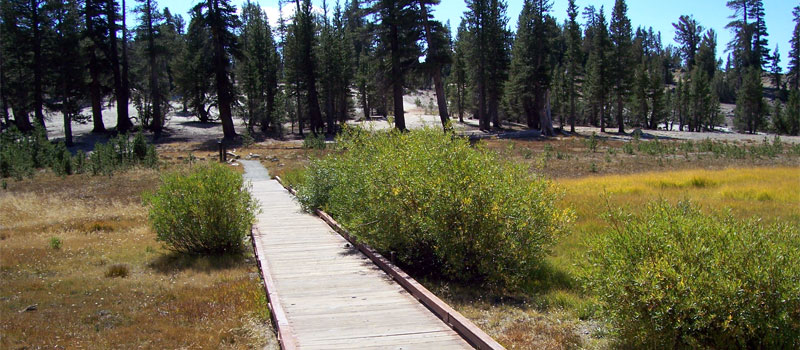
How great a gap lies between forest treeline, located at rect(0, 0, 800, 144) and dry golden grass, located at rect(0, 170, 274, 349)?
700 inches

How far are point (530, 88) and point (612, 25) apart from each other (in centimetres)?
1548

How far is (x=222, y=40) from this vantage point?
40219 millimetres

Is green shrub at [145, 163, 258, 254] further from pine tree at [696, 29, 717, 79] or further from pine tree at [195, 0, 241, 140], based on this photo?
pine tree at [696, 29, 717, 79]

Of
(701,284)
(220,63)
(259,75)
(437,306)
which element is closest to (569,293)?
(437,306)

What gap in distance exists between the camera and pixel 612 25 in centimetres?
5919

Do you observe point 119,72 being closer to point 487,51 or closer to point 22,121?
point 22,121

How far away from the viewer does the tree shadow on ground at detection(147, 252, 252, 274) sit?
31.2 feet

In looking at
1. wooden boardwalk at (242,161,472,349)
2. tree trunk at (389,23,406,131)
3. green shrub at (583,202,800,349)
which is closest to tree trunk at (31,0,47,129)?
tree trunk at (389,23,406,131)

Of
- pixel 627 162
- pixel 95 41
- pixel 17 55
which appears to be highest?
pixel 95 41

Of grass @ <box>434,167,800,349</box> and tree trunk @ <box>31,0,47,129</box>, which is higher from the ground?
→ tree trunk @ <box>31,0,47,129</box>

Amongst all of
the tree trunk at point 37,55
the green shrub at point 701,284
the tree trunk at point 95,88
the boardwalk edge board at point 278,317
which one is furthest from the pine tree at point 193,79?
the green shrub at point 701,284

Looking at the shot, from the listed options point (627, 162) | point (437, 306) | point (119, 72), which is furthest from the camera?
point (119, 72)

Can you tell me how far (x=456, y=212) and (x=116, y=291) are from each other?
491 centimetres

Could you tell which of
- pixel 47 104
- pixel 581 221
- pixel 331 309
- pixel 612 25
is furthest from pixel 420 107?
pixel 331 309
